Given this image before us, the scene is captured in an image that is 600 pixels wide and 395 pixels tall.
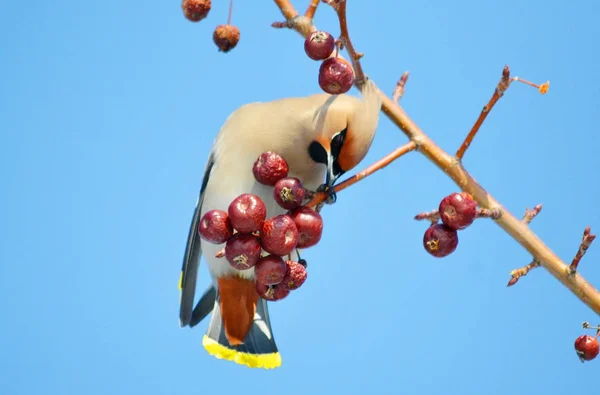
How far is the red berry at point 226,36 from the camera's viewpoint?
222 cm

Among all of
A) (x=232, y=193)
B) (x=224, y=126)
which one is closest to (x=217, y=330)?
(x=232, y=193)

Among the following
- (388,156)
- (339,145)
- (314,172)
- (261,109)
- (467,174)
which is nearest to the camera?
(388,156)

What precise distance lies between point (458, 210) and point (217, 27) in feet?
2.88

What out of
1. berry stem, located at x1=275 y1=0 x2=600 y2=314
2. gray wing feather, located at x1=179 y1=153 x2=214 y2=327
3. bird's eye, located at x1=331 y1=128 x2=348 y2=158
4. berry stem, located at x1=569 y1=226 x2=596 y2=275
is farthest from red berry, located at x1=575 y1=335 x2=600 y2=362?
gray wing feather, located at x1=179 y1=153 x2=214 y2=327

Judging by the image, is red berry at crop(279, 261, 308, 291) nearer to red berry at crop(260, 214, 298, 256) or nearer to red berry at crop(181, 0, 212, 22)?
red berry at crop(260, 214, 298, 256)

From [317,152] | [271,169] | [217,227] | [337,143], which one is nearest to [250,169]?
[317,152]

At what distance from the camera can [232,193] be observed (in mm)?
3111

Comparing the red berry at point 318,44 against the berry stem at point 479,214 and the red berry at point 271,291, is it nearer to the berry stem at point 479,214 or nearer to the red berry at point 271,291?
the berry stem at point 479,214

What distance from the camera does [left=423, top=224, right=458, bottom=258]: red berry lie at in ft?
6.32

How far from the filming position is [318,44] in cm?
185

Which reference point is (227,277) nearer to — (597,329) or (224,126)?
(224,126)

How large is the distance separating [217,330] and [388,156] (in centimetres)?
171

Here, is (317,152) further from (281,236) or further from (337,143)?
(281,236)

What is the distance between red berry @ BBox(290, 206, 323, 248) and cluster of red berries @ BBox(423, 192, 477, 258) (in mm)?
274
